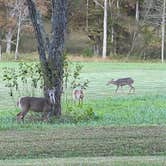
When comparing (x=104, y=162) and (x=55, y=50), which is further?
(x=55, y=50)

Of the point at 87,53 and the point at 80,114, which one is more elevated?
the point at 80,114

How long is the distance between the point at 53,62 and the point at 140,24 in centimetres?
6061

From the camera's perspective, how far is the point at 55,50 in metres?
15.1

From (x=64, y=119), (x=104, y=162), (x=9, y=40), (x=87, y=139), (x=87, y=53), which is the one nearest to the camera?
(x=104, y=162)

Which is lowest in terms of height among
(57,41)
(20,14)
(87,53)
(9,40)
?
(87,53)

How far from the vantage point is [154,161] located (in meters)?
8.84

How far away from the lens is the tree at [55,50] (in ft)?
49.5

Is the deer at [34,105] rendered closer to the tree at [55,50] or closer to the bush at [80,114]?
the tree at [55,50]

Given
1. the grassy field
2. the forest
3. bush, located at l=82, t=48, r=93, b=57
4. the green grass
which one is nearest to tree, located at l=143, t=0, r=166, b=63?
bush, located at l=82, t=48, r=93, b=57

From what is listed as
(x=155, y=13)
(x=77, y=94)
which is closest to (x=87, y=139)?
(x=77, y=94)

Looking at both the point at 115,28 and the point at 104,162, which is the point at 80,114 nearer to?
the point at 104,162

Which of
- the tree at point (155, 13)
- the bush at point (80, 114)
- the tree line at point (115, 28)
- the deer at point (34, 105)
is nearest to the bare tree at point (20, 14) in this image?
the tree line at point (115, 28)

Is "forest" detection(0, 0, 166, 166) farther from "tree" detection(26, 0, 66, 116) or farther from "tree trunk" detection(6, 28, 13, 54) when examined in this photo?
"tree trunk" detection(6, 28, 13, 54)

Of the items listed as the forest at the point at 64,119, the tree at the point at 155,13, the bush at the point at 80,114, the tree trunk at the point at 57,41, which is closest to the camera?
the forest at the point at 64,119
